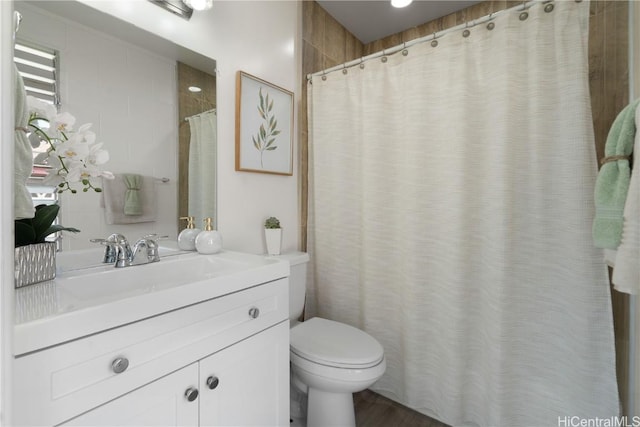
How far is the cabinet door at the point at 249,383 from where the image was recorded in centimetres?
86

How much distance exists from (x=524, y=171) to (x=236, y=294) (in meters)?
1.24

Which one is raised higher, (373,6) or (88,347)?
(373,6)

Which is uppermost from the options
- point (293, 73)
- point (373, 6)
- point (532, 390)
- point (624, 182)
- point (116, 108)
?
point (373, 6)

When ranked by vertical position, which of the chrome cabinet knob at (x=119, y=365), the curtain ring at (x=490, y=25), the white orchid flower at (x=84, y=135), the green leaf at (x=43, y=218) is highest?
the curtain ring at (x=490, y=25)

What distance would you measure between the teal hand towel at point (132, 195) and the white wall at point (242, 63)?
359 millimetres

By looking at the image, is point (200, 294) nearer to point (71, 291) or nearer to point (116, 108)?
point (71, 291)

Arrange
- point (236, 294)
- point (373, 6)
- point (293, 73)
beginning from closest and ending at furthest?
point (236, 294) → point (293, 73) → point (373, 6)

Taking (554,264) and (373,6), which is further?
(373,6)

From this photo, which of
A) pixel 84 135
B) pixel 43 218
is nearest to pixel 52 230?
pixel 43 218

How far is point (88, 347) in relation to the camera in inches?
24.3

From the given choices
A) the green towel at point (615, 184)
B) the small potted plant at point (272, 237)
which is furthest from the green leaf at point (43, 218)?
the green towel at point (615, 184)

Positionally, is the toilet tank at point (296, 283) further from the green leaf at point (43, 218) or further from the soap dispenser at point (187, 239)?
the green leaf at point (43, 218)

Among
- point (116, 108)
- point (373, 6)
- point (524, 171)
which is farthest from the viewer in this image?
point (373, 6)

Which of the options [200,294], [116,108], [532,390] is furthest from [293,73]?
[532,390]
